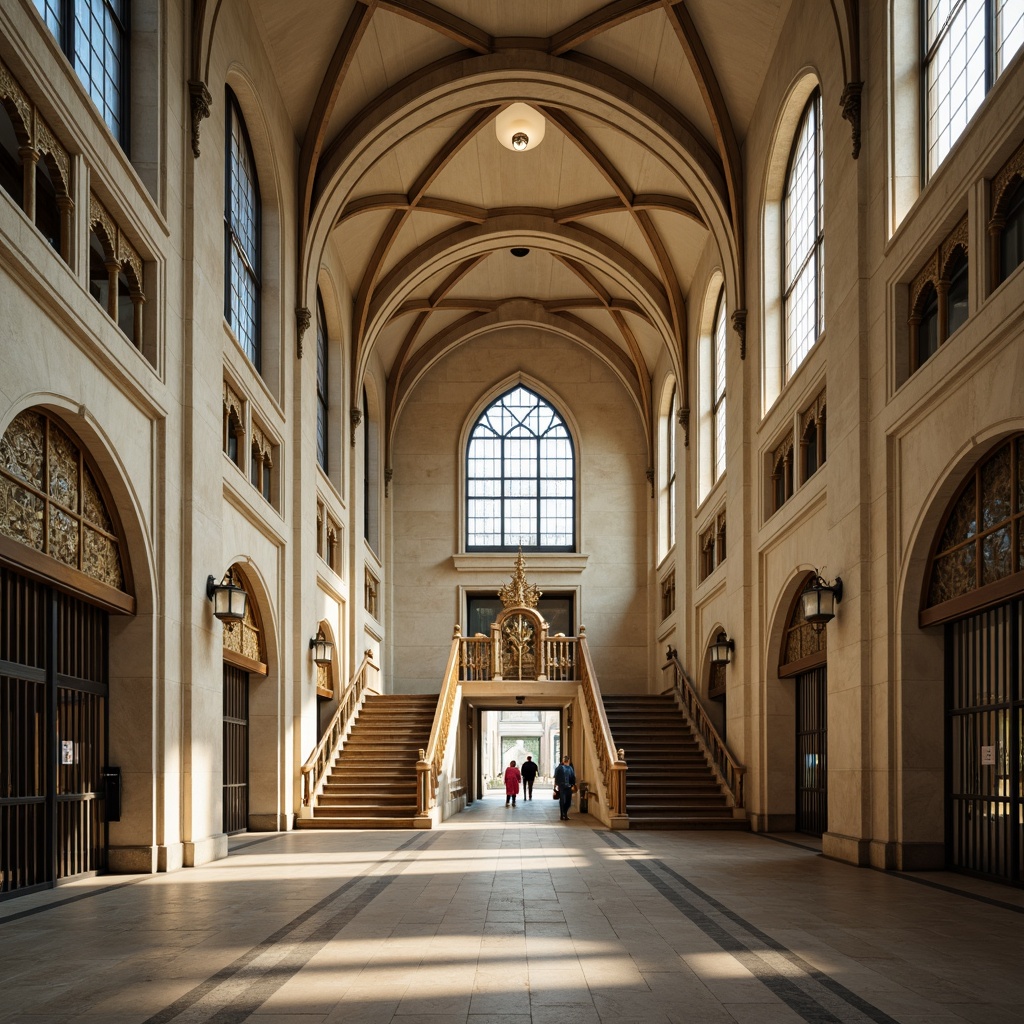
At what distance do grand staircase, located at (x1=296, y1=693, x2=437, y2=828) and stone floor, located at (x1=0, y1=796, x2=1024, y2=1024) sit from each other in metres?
6.89

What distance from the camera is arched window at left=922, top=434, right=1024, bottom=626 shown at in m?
9.80

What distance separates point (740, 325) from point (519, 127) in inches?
220

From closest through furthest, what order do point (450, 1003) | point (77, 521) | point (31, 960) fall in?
point (450, 1003), point (31, 960), point (77, 521)

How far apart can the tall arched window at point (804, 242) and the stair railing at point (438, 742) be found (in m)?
8.66

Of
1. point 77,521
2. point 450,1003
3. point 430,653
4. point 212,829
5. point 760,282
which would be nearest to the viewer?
point 450,1003

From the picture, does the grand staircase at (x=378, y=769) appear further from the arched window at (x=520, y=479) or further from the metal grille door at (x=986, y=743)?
the metal grille door at (x=986, y=743)

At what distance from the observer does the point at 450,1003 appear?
5.83 metres

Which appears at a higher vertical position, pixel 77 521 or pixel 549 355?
pixel 549 355

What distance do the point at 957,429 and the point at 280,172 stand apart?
1194 cm

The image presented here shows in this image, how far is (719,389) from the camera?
23.5m

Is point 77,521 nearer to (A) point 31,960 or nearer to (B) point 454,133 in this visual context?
(A) point 31,960

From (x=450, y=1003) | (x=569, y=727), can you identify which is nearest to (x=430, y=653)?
(x=569, y=727)

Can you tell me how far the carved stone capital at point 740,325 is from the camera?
1942 cm

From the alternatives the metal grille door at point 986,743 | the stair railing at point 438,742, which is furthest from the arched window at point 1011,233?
the stair railing at point 438,742
